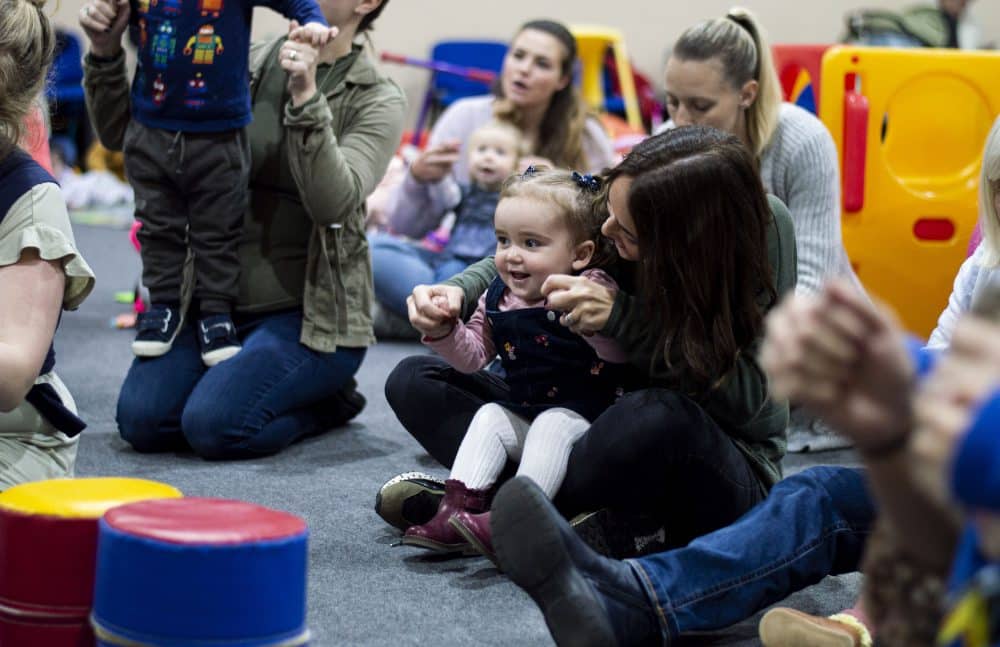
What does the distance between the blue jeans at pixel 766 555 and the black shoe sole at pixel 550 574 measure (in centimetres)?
11

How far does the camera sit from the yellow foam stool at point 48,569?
135 centimetres

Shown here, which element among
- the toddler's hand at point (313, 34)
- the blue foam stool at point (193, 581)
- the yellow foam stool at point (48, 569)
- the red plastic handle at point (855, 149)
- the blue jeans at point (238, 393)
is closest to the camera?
the blue foam stool at point (193, 581)

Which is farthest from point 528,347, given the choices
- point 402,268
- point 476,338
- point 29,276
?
point 402,268

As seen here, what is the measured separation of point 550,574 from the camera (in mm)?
1498

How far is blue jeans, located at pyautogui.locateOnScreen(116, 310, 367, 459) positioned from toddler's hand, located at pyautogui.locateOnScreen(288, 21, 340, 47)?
602mm

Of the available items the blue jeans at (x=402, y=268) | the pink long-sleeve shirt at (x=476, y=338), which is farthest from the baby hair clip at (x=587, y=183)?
the blue jeans at (x=402, y=268)

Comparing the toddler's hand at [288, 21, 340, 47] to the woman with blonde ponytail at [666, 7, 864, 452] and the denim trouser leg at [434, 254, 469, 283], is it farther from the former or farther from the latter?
the denim trouser leg at [434, 254, 469, 283]

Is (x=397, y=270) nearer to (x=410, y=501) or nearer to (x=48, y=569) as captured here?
(x=410, y=501)

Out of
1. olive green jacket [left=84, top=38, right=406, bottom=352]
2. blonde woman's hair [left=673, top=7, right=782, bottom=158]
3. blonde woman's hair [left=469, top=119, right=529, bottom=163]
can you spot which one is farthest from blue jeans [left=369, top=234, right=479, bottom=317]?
blonde woman's hair [left=673, top=7, right=782, bottom=158]

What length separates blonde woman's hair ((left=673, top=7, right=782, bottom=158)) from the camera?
2.58m

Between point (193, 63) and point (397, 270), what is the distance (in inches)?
54.9

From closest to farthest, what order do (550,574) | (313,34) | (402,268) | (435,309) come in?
(550,574), (435,309), (313,34), (402,268)

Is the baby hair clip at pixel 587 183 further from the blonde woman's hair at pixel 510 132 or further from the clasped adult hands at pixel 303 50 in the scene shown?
the blonde woman's hair at pixel 510 132

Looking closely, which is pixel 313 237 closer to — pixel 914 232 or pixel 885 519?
pixel 914 232
